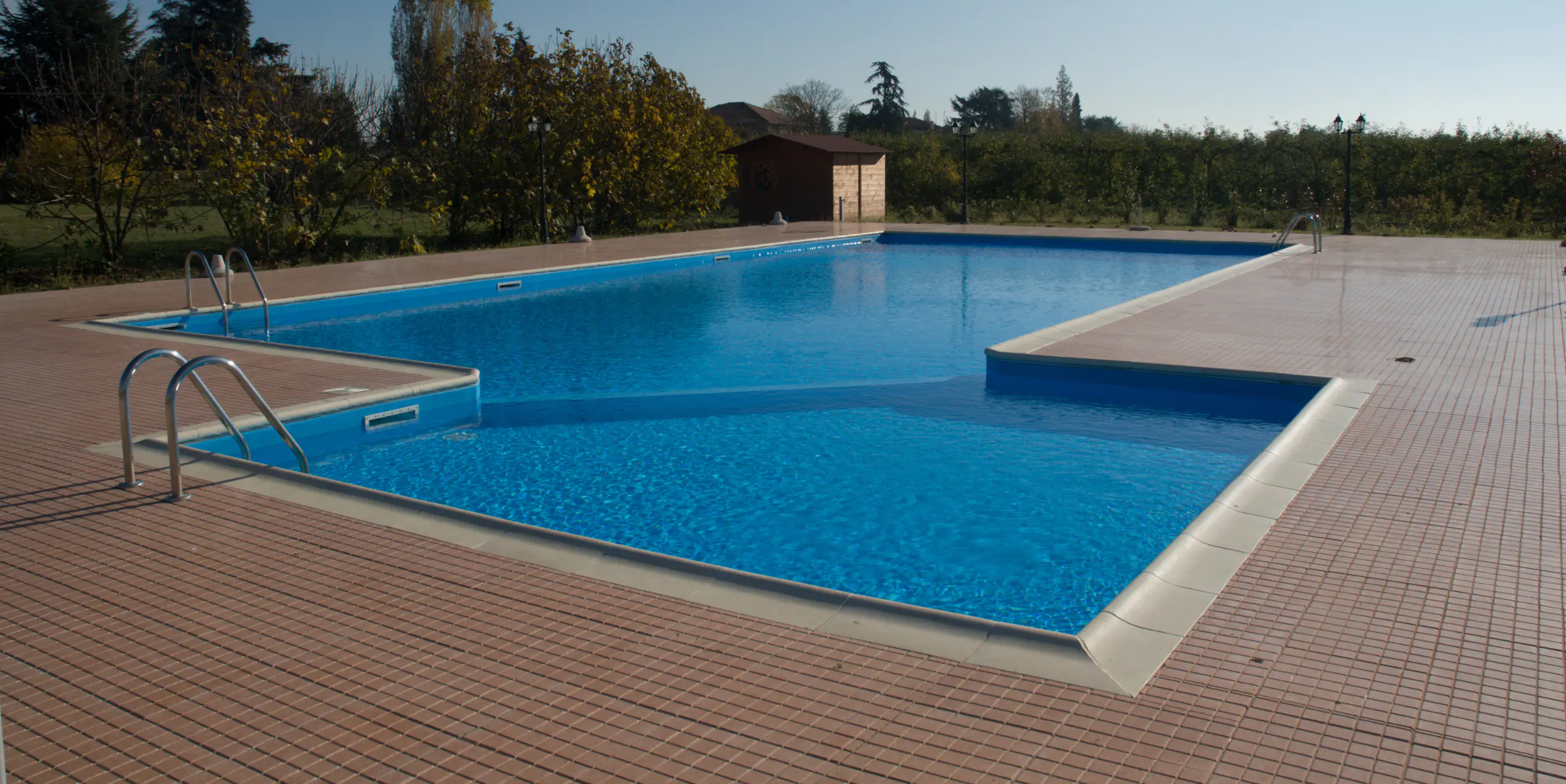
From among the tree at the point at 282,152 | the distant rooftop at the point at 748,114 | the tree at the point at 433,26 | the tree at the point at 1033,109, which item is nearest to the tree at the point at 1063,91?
the tree at the point at 1033,109

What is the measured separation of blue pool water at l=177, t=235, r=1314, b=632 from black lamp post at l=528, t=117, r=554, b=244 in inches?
240

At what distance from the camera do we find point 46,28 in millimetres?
29938

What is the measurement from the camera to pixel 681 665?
322cm

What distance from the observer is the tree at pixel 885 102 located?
58.2 meters

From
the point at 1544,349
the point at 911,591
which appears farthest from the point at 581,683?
the point at 1544,349

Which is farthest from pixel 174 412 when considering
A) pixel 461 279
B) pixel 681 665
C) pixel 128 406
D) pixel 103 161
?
pixel 103 161

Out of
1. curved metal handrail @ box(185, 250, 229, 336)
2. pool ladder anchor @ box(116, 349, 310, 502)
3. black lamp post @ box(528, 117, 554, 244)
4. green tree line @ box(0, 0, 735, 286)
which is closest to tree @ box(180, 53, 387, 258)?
green tree line @ box(0, 0, 735, 286)

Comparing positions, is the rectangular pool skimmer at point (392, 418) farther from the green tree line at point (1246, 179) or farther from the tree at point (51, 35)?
the tree at point (51, 35)

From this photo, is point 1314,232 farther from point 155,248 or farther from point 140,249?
point 140,249

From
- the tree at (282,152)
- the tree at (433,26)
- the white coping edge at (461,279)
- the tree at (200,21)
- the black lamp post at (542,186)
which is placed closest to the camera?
the white coping edge at (461,279)

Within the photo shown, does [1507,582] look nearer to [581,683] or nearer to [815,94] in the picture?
[581,683]

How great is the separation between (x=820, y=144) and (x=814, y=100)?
3981 cm

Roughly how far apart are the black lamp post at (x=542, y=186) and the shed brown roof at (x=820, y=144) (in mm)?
5110

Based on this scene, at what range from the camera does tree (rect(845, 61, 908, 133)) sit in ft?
191
